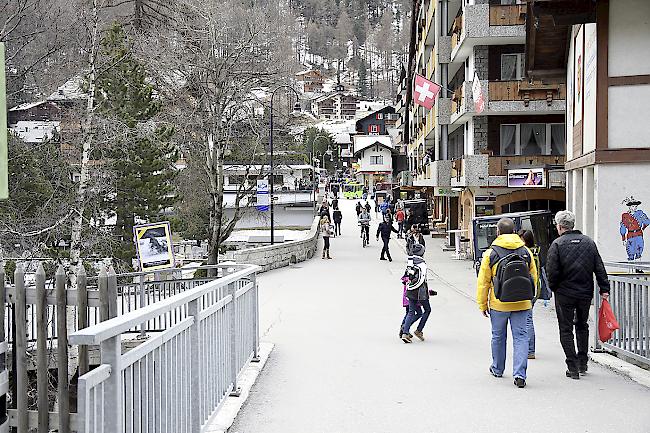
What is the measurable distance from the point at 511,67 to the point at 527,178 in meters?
4.61

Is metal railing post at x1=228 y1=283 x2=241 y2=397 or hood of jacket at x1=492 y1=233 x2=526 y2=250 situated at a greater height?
hood of jacket at x1=492 y1=233 x2=526 y2=250

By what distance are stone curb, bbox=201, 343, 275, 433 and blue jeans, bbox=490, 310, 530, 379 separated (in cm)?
257

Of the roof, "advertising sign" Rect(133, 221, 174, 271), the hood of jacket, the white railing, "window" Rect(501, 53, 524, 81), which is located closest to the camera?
the white railing

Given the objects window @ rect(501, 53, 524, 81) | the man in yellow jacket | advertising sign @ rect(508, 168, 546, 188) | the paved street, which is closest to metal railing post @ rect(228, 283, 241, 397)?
the paved street

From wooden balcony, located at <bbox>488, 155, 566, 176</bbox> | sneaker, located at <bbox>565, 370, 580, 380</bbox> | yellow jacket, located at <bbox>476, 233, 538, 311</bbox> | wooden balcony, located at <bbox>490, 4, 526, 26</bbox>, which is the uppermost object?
wooden balcony, located at <bbox>490, 4, 526, 26</bbox>

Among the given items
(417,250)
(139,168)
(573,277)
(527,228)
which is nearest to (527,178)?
(527,228)

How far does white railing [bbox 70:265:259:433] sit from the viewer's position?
147 inches

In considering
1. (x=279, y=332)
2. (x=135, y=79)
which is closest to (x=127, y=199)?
(x=135, y=79)

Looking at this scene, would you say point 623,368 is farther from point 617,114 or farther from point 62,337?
point 617,114

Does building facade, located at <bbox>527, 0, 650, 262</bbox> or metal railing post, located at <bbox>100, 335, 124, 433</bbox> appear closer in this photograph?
metal railing post, located at <bbox>100, 335, 124, 433</bbox>

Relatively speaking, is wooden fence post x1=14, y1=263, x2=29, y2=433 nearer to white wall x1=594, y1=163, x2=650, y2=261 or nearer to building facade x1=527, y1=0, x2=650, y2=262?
building facade x1=527, y1=0, x2=650, y2=262

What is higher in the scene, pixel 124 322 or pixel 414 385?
pixel 124 322

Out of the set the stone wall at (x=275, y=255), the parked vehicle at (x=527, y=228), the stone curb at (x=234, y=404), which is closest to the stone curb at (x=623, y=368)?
the stone curb at (x=234, y=404)

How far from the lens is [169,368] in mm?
4996
